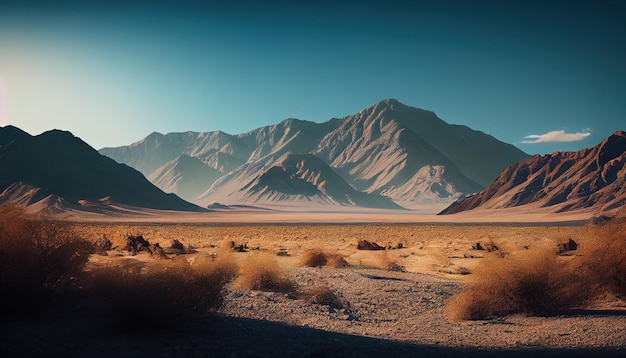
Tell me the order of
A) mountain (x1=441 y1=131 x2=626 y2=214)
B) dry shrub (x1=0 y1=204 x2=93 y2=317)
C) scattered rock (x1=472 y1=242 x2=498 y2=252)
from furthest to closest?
mountain (x1=441 y1=131 x2=626 y2=214)
scattered rock (x1=472 y1=242 x2=498 y2=252)
dry shrub (x1=0 y1=204 x2=93 y2=317)

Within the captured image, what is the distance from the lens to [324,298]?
15.6 metres

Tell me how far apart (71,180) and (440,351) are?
419 ft

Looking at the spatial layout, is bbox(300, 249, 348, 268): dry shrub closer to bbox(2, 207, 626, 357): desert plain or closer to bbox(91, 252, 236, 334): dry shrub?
bbox(2, 207, 626, 357): desert plain

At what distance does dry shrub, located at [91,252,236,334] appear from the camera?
30.2 ft

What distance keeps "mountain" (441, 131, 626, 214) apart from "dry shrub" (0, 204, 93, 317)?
108042mm

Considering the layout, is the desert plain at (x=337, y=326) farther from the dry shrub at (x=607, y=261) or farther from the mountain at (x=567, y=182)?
the mountain at (x=567, y=182)

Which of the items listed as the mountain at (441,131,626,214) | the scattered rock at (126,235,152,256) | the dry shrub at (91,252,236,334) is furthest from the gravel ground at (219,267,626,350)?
the mountain at (441,131,626,214)

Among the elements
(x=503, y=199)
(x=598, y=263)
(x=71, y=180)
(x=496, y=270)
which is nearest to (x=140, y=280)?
(x=496, y=270)

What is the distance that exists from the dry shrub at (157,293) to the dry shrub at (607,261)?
1093 cm

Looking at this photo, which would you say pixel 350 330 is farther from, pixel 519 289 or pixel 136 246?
pixel 136 246

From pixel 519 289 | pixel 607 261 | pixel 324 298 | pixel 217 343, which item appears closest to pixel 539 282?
pixel 519 289

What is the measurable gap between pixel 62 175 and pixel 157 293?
127 metres

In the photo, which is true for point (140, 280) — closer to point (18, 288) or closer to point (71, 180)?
point (18, 288)

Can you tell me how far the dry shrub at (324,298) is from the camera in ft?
50.7
